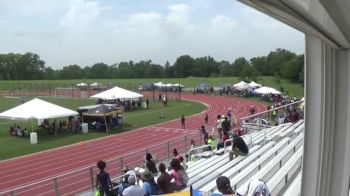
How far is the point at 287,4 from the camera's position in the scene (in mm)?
3250

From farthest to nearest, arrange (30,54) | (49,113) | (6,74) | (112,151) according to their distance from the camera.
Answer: (30,54) → (6,74) → (49,113) → (112,151)

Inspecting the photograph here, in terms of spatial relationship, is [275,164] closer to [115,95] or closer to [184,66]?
[115,95]

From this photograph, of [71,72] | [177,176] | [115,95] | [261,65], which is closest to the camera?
[177,176]

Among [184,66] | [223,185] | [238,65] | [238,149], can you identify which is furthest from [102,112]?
[184,66]

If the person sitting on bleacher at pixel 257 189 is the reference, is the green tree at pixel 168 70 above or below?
above

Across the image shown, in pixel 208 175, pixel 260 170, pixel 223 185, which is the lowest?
pixel 208 175

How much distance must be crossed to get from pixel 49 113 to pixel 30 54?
129944 mm

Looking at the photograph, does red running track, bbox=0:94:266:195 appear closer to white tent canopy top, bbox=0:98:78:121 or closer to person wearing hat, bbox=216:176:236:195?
white tent canopy top, bbox=0:98:78:121

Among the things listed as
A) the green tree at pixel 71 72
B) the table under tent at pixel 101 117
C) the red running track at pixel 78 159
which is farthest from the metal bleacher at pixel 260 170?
the green tree at pixel 71 72

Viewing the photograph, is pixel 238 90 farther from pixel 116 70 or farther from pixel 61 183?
pixel 116 70

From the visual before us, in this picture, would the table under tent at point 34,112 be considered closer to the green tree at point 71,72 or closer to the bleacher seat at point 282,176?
the bleacher seat at point 282,176

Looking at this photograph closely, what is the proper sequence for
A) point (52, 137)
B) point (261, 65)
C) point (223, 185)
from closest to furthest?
point (223, 185) → point (52, 137) → point (261, 65)

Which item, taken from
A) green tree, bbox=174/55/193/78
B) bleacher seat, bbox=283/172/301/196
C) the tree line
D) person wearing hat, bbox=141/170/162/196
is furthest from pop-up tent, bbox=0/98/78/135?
green tree, bbox=174/55/193/78

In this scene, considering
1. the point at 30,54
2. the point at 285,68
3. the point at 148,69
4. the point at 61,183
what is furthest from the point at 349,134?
the point at 30,54
